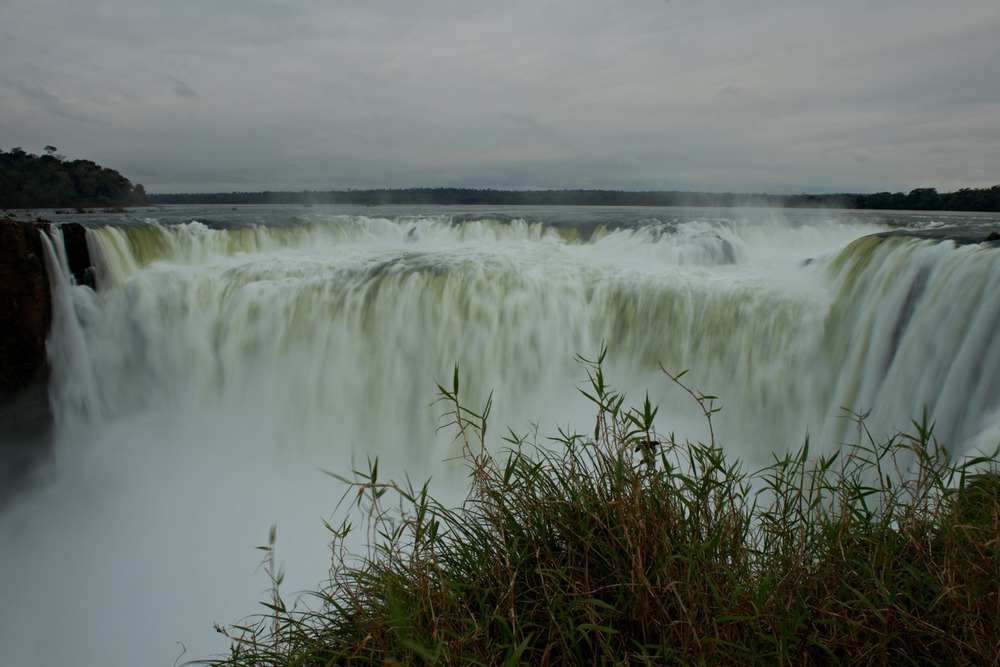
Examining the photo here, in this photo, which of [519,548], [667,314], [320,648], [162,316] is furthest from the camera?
[162,316]

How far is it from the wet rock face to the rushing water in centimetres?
40

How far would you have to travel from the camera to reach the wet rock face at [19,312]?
8922 millimetres

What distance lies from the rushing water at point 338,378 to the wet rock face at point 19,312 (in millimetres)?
402

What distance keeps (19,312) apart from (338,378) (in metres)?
4.90

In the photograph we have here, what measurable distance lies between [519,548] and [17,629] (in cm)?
701

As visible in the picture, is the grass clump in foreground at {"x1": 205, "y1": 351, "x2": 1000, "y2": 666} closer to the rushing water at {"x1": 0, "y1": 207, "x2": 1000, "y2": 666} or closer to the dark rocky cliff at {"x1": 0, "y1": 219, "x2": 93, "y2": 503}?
the rushing water at {"x1": 0, "y1": 207, "x2": 1000, "y2": 666}

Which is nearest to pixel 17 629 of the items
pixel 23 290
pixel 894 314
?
pixel 23 290

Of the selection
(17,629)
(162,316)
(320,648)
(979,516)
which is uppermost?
(979,516)

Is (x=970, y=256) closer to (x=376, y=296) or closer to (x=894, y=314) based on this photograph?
(x=894, y=314)

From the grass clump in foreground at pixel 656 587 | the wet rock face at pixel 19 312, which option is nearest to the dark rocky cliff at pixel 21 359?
the wet rock face at pixel 19 312

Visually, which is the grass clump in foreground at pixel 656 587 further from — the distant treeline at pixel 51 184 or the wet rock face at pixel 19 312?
the distant treeline at pixel 51 184

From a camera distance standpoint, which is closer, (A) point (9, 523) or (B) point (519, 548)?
(B) point (519, 548)

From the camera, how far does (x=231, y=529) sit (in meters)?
7.56

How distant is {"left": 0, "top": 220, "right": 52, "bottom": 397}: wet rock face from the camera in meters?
8.92
